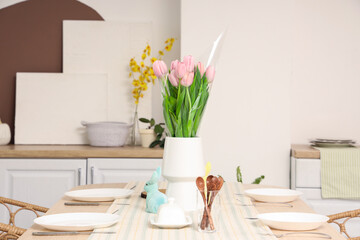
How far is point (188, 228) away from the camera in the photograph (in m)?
1.59

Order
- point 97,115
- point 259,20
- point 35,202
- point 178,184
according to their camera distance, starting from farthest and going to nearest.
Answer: point 97,115
point 259,20
point 35,202
point 178,184

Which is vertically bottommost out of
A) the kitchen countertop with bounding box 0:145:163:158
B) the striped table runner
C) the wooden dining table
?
the wooden dining table

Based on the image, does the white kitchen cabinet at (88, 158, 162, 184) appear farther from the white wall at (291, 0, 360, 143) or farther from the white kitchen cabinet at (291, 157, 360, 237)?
the white wall at (291, 0, 360, 143)

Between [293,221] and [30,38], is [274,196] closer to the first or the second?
[293,221]

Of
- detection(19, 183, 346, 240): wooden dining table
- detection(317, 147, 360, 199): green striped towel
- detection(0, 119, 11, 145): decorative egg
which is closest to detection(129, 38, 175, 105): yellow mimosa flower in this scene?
detection(0, 119, 11, 145): decorative egg

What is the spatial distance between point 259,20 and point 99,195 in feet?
6.74

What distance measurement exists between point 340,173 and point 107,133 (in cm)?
160

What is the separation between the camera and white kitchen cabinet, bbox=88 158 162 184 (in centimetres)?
344

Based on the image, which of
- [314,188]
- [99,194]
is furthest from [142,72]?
[99,194]

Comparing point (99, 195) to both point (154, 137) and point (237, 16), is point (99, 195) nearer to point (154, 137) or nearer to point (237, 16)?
point (154, 137)

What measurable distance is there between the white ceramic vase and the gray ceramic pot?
184 centimetres

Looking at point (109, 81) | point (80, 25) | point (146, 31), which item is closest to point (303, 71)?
point (146, 31)

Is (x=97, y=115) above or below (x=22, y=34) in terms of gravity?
below

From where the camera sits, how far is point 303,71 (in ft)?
13.1
